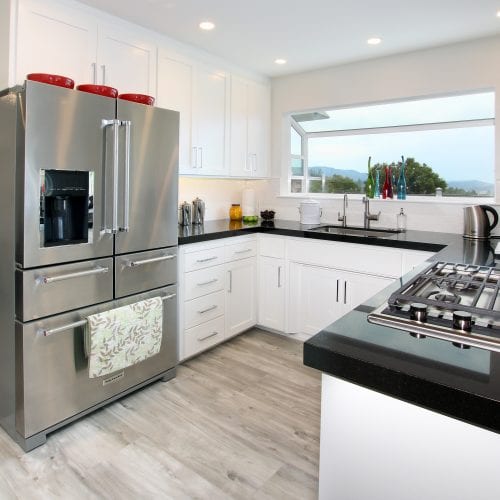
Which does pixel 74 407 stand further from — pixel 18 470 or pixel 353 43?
pixel 353 43

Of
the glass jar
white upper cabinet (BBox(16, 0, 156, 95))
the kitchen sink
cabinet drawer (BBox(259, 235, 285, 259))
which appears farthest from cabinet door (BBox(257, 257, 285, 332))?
white upper cabinet (BBox(16, 0, 156, 95))

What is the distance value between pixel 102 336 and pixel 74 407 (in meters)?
0.41

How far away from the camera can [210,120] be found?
3459 mm

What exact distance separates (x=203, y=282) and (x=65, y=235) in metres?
1.17

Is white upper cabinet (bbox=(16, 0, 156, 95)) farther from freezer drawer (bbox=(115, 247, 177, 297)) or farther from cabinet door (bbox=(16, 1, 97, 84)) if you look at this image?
freezer drawer (bbox=(115, 247, 177, 297))

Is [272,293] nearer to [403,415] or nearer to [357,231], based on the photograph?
[357,231]

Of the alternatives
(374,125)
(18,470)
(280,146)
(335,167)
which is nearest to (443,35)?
(374,125)

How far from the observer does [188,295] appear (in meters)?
2.96

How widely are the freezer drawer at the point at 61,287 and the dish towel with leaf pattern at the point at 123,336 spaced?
0.12 m

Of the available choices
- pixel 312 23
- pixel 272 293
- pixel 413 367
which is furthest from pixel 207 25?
pixel 413 367

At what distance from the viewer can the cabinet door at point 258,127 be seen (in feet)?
12.9

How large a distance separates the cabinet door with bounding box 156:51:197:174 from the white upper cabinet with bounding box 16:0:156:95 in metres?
0.09

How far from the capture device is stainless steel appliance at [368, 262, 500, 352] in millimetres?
928

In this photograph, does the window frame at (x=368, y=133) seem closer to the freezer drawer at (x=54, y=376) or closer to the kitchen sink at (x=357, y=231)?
the kitchen sink at (x=357, y=231)
